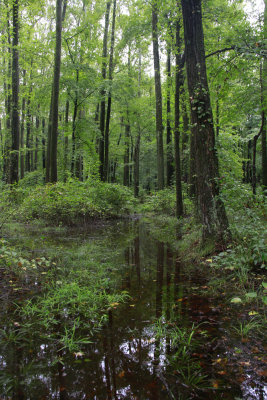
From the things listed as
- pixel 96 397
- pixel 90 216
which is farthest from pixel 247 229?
pixel 90 216

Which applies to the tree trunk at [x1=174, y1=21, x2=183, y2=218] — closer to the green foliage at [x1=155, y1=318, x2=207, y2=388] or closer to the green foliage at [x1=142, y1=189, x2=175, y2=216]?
the green foliage at [x1=142, y1=189, x2=175, y2=216]

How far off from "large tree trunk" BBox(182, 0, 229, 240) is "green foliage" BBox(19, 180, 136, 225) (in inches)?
254

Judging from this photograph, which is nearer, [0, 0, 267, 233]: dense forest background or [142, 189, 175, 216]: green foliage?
[0, 0, 267, 233]: dense forest background

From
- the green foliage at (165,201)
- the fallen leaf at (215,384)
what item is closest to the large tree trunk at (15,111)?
the green foliage at (165,201)

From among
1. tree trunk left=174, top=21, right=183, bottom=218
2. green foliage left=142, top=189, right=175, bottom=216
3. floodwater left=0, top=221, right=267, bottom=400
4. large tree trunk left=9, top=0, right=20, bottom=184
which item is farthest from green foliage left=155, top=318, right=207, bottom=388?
large tree trunk left=9, top=0, right=20, bottom=184

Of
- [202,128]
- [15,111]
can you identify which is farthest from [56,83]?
[202,128]

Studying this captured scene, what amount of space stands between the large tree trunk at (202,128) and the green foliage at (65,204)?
6441 millimetres

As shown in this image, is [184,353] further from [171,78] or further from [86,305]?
[171,78]

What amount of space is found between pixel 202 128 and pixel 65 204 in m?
7.01

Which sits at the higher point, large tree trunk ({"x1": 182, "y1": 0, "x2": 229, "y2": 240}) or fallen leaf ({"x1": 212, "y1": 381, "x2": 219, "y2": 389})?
large tree trunk ({"x1": 182, "y1": 0, "x2": 229, "y2": 240})

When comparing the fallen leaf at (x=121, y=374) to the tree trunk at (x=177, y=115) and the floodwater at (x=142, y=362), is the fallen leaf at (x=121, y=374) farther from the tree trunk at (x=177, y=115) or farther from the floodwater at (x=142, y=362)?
the tree trunk at (x=177, y=115)

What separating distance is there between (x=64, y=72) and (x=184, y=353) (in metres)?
16.4

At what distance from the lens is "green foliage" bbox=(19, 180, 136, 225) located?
1022 centimetres

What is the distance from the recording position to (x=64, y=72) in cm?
1482
